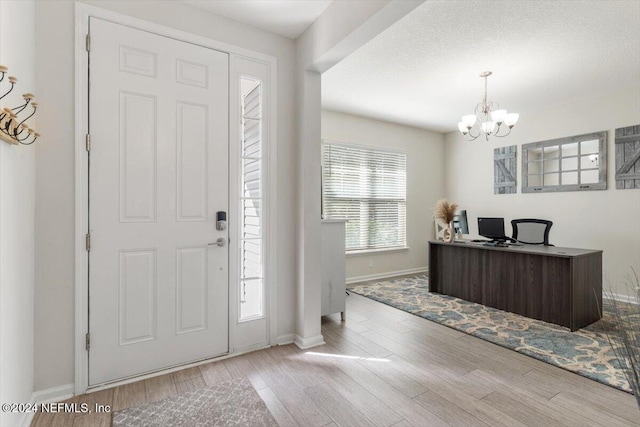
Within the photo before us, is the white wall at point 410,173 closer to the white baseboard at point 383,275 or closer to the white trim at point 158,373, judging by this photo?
the white baseboard at point 383,275

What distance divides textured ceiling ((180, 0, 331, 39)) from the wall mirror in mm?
4363

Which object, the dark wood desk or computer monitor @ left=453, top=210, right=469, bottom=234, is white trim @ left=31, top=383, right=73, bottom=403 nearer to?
the dark wood desk

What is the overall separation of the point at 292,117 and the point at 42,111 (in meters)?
1.76

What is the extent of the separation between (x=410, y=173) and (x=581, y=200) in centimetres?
260

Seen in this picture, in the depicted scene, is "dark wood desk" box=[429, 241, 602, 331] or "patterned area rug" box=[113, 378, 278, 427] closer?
"patterned area rug" box=[113, 378, 278, 427]

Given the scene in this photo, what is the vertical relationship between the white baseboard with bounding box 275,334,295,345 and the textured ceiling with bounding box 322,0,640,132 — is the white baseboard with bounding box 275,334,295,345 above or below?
below

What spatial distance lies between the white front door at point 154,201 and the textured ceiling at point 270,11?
33 centimetres

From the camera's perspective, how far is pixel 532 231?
4.21 meters

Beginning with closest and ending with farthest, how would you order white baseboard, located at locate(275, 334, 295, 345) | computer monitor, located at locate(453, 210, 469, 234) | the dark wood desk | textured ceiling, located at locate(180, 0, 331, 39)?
textured ceiling, located at locate(180, 0, 331, 39) → white baseboard, located at locate(275, 334, 295, 345) → the dark wood desk → computer monitor, located at locate(453, 210, 469, 234)

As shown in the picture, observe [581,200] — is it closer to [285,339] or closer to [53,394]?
[285,339]

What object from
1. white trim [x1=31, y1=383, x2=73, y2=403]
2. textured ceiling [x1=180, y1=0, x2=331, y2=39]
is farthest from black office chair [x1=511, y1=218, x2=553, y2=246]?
white trim [x1=31, y1=383, x2=73, y2=403]

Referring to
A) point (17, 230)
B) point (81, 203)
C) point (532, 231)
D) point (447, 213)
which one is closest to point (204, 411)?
point (17, 230)

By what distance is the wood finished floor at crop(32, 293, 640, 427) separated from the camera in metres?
1.87

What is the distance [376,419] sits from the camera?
1854 mm
